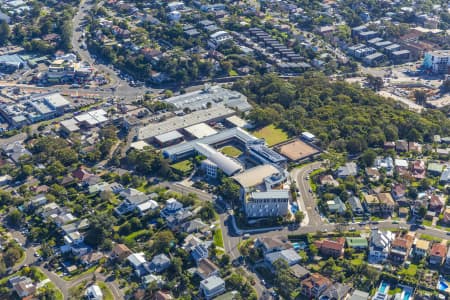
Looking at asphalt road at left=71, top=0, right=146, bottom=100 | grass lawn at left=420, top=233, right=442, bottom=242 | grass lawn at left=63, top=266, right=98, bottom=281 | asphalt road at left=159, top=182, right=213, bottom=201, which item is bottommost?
asphalt road at left=71, top=0, right=146, bottom=100

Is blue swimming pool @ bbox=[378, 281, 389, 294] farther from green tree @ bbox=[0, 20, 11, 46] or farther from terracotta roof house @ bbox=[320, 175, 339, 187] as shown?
green tree @ bbox=[0, 20, 11, 46]

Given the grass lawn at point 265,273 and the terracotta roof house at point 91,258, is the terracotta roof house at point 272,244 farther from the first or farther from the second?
the terracotta roof house at point 91,258

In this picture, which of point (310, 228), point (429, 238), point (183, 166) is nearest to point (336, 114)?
point (183, 166)

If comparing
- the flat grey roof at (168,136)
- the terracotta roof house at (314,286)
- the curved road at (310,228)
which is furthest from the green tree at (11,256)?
the terracotta roof house at (314,286)

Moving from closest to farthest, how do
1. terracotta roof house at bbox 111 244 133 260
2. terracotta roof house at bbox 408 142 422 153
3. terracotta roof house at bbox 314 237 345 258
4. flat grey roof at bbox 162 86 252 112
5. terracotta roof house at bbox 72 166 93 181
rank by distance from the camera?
terracotta roof house at bbox 314 237 345 258, terracotta roof house at bbox 111 244 133 260, terracotta roof house at bbox 72 166 93 181, terracotta roof house at bbox 408 142 422 153, flat grey roof at bbox 162 86 252 112

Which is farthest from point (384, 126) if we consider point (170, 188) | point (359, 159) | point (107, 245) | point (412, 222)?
point (107, 245)

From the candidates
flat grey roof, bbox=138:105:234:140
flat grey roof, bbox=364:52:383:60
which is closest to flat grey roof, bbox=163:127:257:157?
flat grey roof, bbox=138:105:234:140

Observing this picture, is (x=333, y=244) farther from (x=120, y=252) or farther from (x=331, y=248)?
(x=120, y=252)
